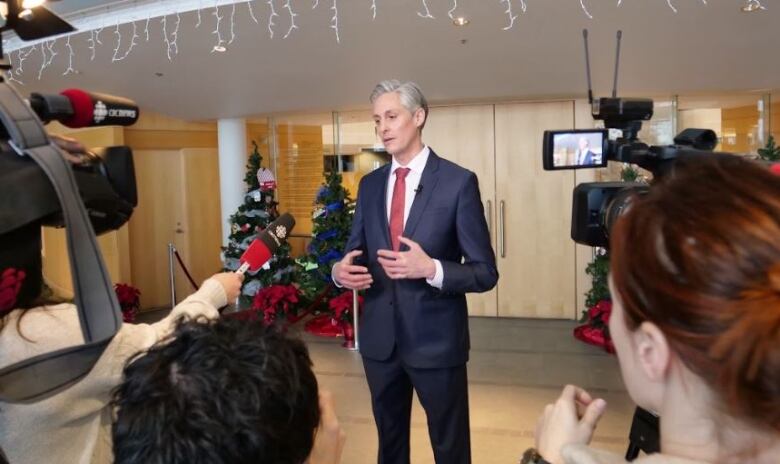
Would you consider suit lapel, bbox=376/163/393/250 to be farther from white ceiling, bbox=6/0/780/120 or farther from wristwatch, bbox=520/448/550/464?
white ceiling, bbox=6/0/780/120

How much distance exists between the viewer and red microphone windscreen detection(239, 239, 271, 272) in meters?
1.54

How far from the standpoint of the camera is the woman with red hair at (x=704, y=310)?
2.02ft

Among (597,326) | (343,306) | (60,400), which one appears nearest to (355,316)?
(343,306)

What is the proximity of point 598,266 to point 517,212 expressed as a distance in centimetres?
111

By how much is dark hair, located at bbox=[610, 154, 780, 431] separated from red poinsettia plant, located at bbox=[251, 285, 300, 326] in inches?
218

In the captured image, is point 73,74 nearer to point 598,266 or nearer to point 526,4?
point 526,4

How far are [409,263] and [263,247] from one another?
1.74 feet

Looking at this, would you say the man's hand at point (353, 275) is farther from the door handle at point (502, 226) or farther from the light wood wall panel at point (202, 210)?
the light wood wall panel at point (202, 210)

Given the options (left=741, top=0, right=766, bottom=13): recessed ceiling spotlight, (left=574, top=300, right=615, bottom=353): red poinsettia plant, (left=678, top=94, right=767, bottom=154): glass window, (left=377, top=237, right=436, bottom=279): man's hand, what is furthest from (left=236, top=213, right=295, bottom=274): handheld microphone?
(left=678, top=94, right=767, bottom=154): glass window

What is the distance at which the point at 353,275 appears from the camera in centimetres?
210

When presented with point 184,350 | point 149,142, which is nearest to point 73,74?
point 149,142

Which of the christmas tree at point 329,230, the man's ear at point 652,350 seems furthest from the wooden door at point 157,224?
the man's ear at point 652,350

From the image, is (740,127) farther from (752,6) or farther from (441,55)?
(441,55)

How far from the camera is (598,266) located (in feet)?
17.7
